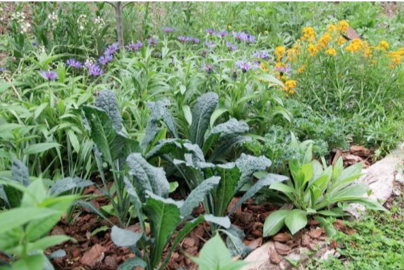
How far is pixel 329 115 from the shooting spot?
399cm

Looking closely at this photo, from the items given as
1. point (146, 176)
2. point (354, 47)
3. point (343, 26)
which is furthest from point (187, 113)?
point (343, 26)

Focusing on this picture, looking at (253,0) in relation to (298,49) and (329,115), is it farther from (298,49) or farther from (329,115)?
(329,115)

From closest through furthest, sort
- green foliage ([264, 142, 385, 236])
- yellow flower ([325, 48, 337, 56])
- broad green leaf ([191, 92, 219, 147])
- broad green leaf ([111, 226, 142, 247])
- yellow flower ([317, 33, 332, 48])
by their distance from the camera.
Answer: broad green leaf ([111, 226, 142, 247]) < green foliage ([264, 142, 385, 236]) < broad green leaf ([191, 92, 219, 147]) < yellow flower ([325, 48, 337, 56]) < yellow flower ([317, 33, 332, 48])

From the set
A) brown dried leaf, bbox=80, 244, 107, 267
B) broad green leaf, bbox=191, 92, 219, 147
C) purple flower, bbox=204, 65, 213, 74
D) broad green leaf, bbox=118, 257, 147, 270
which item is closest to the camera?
broad green leaf, bbox=118, 257, 147, 270

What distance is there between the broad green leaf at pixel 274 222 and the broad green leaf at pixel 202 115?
0.71 metres

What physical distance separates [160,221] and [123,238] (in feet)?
0.73

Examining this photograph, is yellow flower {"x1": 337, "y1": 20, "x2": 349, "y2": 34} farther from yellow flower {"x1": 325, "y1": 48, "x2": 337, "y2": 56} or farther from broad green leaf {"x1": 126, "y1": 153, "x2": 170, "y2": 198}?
broad green leaf {"x1": 126, "y1": 153, "x2": 170, "y2": 198}

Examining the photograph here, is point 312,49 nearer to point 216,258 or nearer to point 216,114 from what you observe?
point 216,114

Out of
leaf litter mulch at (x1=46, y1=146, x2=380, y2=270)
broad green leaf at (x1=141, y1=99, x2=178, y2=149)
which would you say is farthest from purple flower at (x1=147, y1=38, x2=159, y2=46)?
leaf litter mulch at (x1=46, y1=146, x2=380, y2=270)

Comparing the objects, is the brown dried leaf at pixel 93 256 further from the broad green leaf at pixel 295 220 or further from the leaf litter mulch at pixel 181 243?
the broad green leaf at pixel 295 220

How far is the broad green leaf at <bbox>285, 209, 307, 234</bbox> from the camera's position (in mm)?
2736

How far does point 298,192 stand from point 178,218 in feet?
3.14

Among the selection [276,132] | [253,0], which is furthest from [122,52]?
[253,0]

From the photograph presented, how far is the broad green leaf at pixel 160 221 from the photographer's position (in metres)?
2.25
